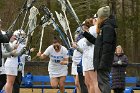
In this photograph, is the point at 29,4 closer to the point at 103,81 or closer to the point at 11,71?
the point at 11,71

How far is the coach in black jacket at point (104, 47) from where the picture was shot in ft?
31.7

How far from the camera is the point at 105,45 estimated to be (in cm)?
966

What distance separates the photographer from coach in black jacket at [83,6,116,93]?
9672mm

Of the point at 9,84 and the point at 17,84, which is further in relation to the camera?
the point at 17,84

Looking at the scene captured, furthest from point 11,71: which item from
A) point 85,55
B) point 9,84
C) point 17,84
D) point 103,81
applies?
→ point 103,81

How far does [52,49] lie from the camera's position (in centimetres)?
1570

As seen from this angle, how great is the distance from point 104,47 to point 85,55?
209cm

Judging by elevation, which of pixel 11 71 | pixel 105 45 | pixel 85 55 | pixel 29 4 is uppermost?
pixel 29 4

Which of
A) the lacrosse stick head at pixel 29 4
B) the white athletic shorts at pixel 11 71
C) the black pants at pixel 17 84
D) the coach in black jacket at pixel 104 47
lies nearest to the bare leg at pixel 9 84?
the white athletic shorts at pixel 11 71

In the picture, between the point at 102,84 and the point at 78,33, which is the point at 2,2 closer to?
the point at 78,33

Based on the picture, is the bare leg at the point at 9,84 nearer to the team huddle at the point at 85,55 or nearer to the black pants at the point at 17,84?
the team huddle at the point at 85,55

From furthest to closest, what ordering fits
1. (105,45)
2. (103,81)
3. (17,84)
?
(17,84)
(103,81)
(105,45)

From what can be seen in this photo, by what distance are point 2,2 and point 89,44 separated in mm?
23260

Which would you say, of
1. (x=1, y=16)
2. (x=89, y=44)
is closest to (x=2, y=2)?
(x=1, y=16)
